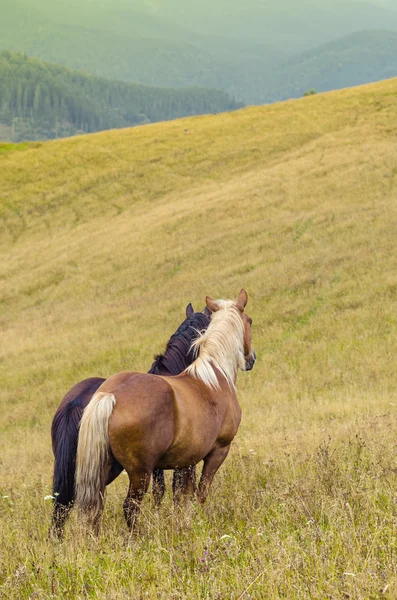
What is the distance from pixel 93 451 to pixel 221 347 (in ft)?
7.23

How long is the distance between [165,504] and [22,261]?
36.2 meters

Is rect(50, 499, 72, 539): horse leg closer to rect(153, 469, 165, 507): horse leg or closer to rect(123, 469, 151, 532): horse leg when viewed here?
rect(123, 469, 151, 532): horse leg

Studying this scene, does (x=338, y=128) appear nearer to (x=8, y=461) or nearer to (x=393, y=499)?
(x=8, y=461)

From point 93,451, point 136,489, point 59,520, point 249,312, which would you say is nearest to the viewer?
point 93,451

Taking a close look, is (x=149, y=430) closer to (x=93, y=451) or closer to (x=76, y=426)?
(x=93, y=451)

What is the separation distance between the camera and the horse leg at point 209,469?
701 cm

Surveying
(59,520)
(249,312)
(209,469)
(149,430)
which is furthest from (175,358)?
(249,312)

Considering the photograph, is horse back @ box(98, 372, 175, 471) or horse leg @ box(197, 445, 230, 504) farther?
horse leg @ box(197, 445, 230, 504)

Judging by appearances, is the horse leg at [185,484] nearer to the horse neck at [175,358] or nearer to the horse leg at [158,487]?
the horse leg at [158,487]

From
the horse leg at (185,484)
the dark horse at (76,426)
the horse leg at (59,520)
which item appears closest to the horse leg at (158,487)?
the dark horse at (76,426)

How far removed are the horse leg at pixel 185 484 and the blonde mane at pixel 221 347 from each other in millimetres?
1026

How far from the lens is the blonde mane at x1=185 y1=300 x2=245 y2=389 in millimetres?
7301

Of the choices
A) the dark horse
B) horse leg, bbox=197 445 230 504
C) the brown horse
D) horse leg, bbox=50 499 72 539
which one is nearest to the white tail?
the brown horse

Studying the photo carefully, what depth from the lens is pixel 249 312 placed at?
893 inches
